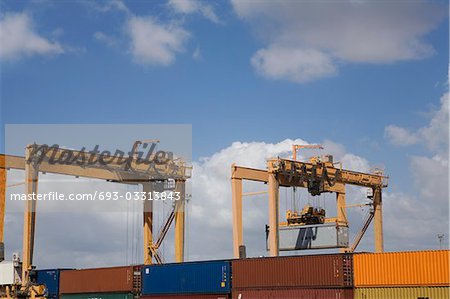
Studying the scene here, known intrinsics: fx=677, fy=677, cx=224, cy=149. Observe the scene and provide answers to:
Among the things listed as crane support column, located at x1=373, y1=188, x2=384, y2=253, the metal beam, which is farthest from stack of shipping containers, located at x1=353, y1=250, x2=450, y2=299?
crane support column, located at x1=373, y1=188, x2=384, y2=253

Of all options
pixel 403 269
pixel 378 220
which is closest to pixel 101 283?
pixel 403 269

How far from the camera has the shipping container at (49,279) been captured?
4928 centimetres

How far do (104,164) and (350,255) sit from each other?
79.7ft

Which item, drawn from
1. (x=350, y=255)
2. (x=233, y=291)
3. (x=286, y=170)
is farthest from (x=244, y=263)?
(x=286, y=170)

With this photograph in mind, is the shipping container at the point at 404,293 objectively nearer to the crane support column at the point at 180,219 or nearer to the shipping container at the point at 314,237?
the crane support column at the point at 180,219

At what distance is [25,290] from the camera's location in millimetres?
49688

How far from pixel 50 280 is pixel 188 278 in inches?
580

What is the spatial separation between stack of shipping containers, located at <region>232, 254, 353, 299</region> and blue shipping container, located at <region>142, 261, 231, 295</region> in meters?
0.84

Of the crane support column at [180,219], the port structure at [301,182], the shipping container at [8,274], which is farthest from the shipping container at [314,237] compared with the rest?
the shipping container at [8,274]

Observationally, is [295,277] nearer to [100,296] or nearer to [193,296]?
[193,296]

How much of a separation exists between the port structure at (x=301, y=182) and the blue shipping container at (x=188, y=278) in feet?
27.6

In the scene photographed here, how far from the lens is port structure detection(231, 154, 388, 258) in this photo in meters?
50.7

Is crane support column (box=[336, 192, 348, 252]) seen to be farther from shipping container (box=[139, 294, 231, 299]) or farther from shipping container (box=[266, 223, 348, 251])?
shipping container (box=[139, 294, 231, 299])

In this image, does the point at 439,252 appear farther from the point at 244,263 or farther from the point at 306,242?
the point at 306,242
